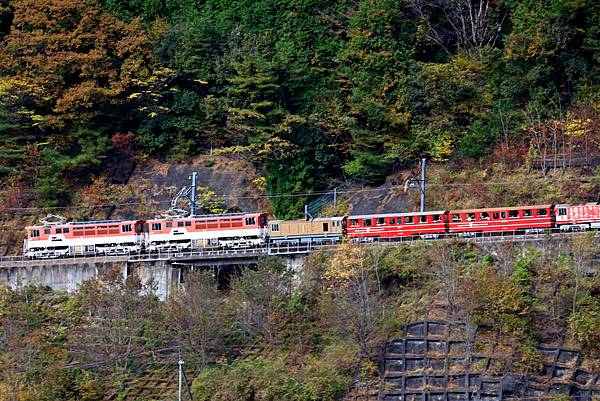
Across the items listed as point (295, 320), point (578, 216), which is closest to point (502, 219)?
point (578, 216)

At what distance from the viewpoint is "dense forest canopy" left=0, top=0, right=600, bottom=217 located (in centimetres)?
7625

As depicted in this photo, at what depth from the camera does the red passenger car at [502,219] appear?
6844 cm

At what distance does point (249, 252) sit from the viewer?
7175cm

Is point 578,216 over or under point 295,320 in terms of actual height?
Result: over

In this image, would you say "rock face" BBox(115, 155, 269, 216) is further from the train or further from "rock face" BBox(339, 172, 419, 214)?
"rock face" BBox(339, 172, 419, 214)

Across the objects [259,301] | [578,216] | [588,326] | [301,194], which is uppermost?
[301,194]

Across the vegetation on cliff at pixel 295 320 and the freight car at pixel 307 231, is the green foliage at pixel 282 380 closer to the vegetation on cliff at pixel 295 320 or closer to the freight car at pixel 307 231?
the vegetation on cliff at pixel 295 320

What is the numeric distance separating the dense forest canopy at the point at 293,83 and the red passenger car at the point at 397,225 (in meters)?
6.01

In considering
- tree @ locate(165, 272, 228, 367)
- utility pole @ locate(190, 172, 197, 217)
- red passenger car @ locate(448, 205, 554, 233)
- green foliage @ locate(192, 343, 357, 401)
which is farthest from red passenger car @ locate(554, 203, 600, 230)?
utility pole @ locate(190, 172, 197, 217)

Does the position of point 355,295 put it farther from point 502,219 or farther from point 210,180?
point 210,180

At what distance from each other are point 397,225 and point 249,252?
7.66 metres

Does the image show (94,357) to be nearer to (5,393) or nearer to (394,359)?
(5,393)

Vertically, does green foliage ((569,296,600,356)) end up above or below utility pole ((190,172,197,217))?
below

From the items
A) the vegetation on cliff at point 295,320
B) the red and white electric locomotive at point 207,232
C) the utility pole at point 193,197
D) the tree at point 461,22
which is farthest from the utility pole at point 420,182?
the utility pole at point 193,197
